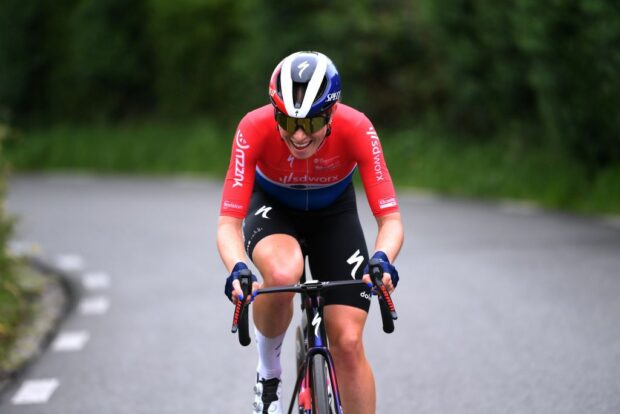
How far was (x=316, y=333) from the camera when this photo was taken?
5.34 meters

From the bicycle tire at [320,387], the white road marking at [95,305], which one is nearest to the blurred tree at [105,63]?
the white road marking at [95,305]

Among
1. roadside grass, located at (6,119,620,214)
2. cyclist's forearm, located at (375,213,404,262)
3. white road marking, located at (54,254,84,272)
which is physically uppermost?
cyclist's forearm, located at (375,213,404,262)

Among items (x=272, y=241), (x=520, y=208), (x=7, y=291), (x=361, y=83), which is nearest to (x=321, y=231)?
(x=272, y=241)

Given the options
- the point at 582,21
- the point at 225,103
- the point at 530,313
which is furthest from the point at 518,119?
the point at 530,313

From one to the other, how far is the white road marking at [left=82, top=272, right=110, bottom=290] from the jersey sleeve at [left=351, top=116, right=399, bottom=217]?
258 inches

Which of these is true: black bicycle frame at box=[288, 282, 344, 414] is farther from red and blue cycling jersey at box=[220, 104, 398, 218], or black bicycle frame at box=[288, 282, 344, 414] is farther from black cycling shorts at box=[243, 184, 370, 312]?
red and blue cycling jersey at box=[220, 104, 398, 218]

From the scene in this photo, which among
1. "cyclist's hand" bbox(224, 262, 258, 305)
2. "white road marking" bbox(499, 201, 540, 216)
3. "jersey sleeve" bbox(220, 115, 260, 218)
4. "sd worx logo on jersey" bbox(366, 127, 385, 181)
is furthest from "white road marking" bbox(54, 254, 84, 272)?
"cyclist's hand" bbox(224, 262, 258, 305)

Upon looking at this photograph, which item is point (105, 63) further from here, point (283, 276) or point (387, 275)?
point (387, 275)

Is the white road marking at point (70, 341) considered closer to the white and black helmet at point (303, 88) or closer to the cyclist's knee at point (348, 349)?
the cyclist's knee at point (348, 349)

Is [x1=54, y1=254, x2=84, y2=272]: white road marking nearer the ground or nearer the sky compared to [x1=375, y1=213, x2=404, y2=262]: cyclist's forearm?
nearer the ground

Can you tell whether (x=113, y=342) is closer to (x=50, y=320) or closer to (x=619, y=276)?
(x=50, y=320)

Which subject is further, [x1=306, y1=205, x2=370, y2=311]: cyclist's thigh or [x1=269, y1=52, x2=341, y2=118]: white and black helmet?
[x1=306, y1=205, x2=370, y2=311]: cyclist's thigh

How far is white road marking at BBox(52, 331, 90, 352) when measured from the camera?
9.04m

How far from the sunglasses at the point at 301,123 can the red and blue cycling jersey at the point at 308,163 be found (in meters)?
0.38
